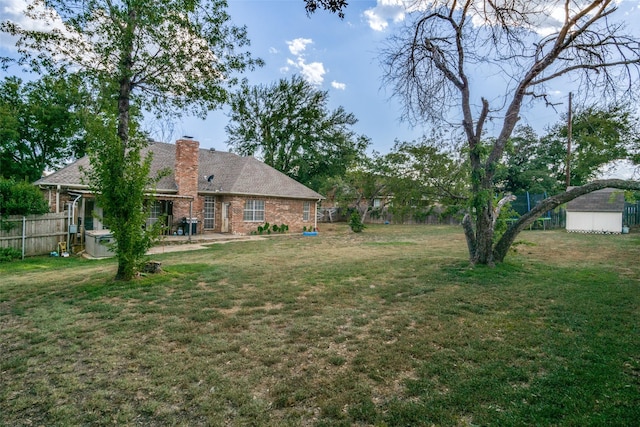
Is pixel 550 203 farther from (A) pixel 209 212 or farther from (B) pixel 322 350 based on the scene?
(A) pixel 209 212

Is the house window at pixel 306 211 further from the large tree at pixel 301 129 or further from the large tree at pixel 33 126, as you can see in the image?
the large tree at pixel 33 126

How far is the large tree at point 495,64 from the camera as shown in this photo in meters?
6.75

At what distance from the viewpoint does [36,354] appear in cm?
356

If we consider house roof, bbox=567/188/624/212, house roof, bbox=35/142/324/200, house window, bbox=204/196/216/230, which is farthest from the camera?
house roof, bbox=567/188/624/212

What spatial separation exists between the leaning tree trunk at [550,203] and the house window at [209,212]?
1362 centimetres

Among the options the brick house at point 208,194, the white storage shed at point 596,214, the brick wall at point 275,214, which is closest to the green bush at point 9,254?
the brick house at point 208,194

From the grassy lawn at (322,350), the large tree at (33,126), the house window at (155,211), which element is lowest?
the grassy lawn at (322,350)

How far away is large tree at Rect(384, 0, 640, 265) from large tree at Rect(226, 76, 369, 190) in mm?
21803

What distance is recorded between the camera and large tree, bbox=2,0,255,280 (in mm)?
6480

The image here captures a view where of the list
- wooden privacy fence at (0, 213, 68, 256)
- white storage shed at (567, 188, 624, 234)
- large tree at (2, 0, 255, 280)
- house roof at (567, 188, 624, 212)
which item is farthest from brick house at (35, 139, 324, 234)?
house roof at (567, 188, 624, 212)

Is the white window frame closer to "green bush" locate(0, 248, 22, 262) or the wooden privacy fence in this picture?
the wooden privacy fence

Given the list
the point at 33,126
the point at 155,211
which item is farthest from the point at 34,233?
the point at 33,126

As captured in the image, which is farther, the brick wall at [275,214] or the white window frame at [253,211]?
the white window frame at [253,211]

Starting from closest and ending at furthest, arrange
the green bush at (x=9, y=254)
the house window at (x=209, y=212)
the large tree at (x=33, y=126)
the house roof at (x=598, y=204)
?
1. the green bush at (x=9, y=254)
2. the house window at (x=209, y=212)
3. the house roof at (x=598, y=204)
4. the large tree at (x=33, y=126)
